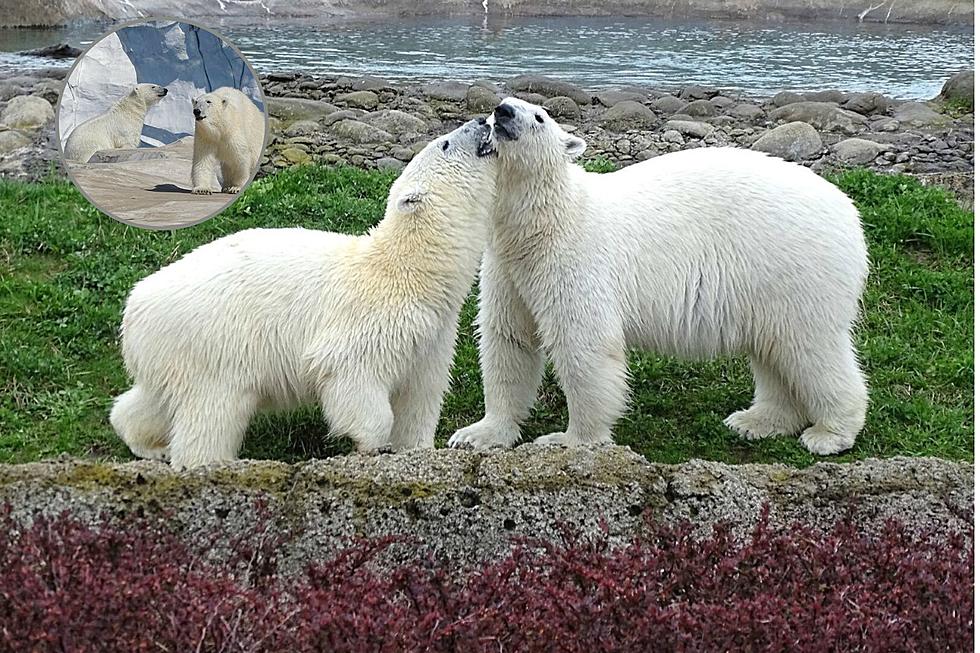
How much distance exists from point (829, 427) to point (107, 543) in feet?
10.6

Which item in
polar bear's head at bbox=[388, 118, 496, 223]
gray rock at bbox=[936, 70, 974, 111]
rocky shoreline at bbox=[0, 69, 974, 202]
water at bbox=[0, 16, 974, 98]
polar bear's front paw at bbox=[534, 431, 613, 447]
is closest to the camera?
polar bear's head at bbox=[388, 118, 496, 223]

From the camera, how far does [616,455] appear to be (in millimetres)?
3465

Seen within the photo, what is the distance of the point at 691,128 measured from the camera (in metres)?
11.9

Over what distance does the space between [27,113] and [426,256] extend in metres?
7.64

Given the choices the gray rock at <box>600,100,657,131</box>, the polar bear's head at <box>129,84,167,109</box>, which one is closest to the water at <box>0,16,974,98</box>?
the gray rock at <box>600,100,657,131</box>

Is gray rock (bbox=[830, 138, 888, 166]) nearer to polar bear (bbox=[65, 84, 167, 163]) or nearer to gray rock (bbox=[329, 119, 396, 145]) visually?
gray rock (bbox=[329, 119, 396, 145])

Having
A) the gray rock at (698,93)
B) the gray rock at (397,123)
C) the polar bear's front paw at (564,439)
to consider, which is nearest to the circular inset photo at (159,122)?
the polar bear's front paw at (564,439)

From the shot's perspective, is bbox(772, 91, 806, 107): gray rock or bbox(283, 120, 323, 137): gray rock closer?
bbox(283, 120, 323, 137): gray rock

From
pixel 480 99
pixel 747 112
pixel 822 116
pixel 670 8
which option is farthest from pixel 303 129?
pixel 670 8

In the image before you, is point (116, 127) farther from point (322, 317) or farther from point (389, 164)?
point (389, 164)

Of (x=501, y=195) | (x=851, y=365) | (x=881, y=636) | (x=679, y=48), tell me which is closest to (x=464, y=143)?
(x=501, y=195)

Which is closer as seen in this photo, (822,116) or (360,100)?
(822,116)

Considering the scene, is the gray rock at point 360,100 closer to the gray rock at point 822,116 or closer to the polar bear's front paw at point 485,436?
the gray rock at point 822,116

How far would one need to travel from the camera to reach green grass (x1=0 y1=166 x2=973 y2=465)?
5141 mm
